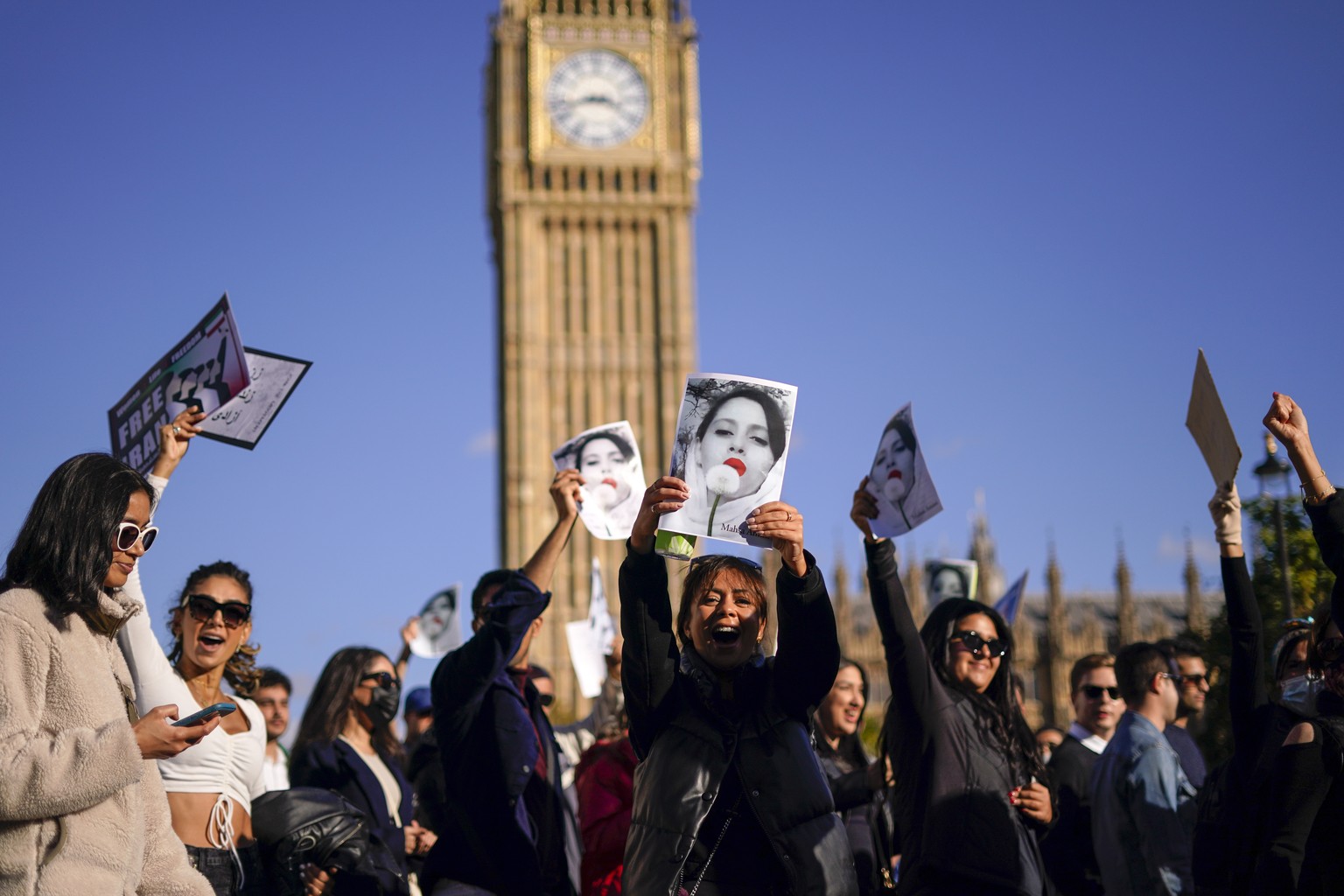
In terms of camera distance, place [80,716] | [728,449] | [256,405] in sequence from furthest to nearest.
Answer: [256,405], [728,449], [80,716]

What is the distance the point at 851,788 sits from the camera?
16.8 feet

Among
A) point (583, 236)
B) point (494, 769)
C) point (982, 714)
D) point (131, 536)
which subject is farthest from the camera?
point (583, 236)

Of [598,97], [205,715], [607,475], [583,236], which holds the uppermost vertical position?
[598,97]

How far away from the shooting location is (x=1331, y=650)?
3803 millimetres

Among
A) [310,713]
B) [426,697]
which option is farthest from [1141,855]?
[426,697]

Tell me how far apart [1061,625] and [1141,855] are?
4012cm

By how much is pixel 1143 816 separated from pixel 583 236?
34.5 m

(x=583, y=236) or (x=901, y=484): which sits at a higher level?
(x=583, y=236)

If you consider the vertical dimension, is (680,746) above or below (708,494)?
below

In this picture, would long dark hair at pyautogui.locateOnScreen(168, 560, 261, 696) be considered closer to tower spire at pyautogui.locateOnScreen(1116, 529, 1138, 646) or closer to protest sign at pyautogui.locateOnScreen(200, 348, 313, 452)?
protest sign at pyautogui.locateOnScreen(200, 348, 313, 452)

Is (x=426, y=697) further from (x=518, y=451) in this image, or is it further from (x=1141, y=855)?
(x=518, y=451)

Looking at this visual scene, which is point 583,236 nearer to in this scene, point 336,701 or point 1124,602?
point 1124,602

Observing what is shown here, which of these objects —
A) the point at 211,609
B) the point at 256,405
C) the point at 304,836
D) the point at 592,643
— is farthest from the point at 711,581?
the point at 592,643

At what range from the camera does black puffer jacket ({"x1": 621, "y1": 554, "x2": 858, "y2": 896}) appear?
3576mm
